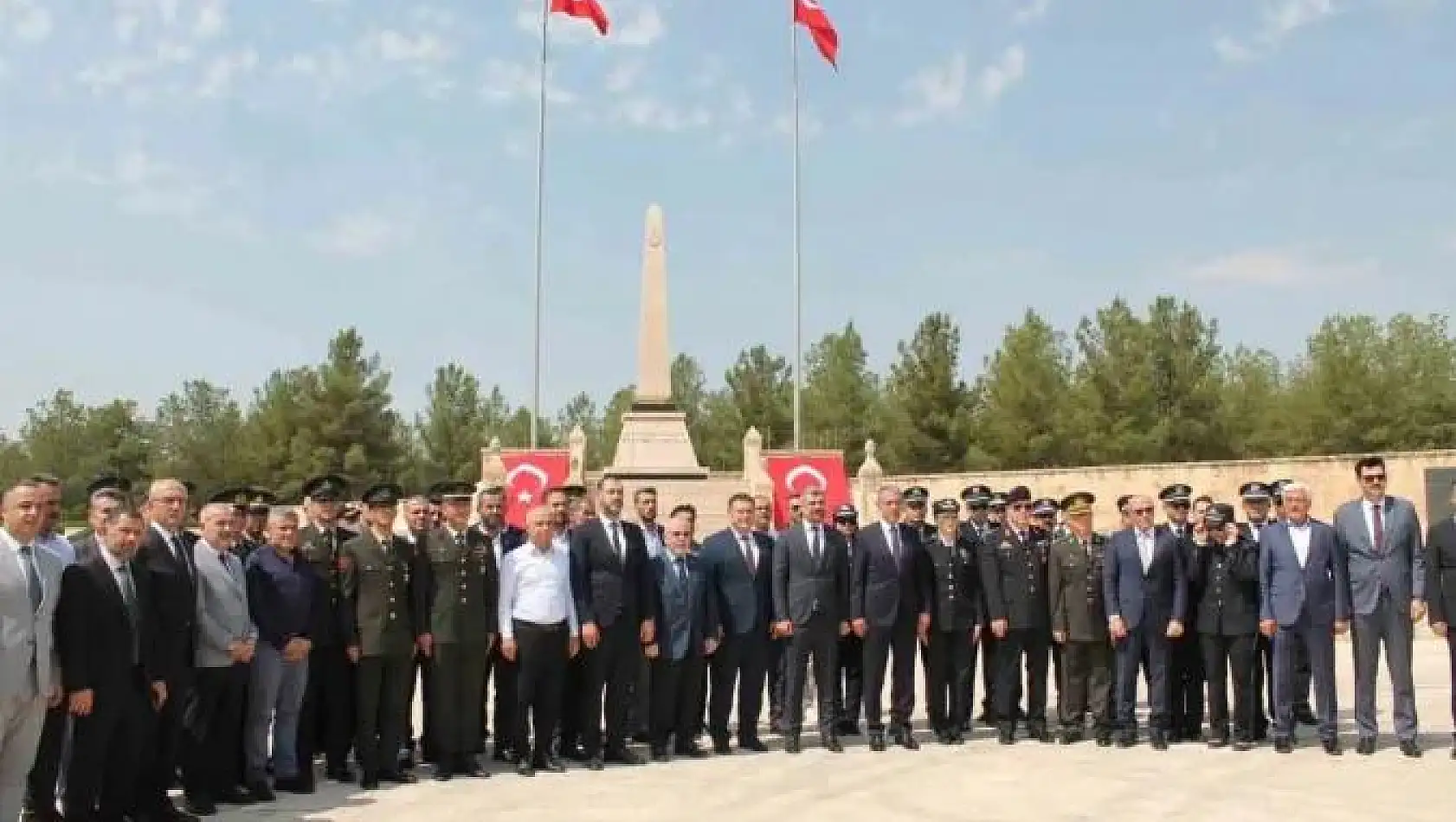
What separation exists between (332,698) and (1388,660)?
21.7 feet

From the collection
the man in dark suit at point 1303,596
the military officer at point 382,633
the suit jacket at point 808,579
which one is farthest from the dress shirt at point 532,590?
the man in dark suit at point 1303,596

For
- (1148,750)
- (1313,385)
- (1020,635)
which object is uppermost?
(1313,385)

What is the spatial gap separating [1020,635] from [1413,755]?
245 cm

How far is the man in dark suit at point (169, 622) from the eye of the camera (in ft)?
20.1

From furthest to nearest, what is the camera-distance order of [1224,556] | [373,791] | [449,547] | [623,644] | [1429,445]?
[1429,445] → [1224,556] → [623,644] → [449,547] → [373,791]

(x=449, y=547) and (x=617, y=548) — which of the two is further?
(x=617, y=548)

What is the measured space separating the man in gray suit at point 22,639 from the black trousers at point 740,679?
4149mm

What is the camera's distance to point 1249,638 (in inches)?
332

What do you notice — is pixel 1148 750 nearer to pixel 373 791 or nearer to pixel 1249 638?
pixel 1249 638

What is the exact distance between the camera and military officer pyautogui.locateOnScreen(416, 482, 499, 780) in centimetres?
738

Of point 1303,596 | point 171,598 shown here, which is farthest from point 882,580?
point 171,598

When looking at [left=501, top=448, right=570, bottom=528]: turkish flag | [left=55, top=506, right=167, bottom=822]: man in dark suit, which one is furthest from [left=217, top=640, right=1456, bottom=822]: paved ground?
[left=501, top=448, right=570, bottom=528]: turkish flag

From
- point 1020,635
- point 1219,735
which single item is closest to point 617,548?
point 1020,635

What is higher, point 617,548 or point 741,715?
point 617,548
